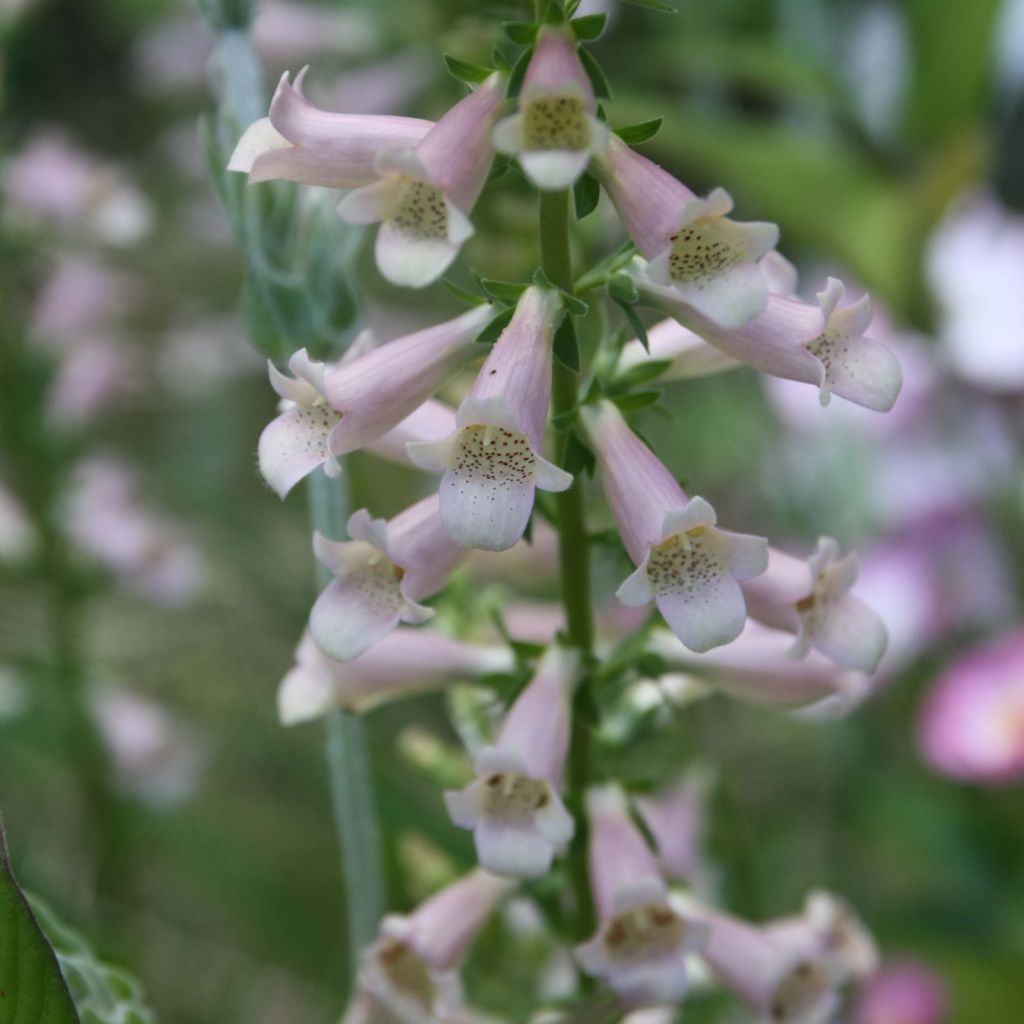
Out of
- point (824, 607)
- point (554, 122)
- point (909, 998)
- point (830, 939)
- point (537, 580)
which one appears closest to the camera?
point (554, 122)

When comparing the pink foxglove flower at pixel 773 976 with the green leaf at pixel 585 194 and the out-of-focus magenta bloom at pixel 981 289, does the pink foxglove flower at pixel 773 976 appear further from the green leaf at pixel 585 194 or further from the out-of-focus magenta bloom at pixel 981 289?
the out-of-focus magenta bloom at pixel 981 289

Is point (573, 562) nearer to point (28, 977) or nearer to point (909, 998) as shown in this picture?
point (28, 977)

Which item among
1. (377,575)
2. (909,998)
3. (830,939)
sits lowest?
(909,998)

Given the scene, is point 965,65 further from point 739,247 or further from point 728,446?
point 739,247

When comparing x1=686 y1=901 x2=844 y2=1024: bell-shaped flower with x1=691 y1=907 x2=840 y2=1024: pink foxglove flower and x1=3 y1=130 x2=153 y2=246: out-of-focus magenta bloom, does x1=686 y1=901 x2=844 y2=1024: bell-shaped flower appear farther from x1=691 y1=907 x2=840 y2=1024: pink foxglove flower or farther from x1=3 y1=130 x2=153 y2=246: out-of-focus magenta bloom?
x1=3 y1=130 x2=153 y2=246: out-of-focus magenta bloom

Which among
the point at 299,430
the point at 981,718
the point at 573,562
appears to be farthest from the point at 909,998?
the point at 299,430
